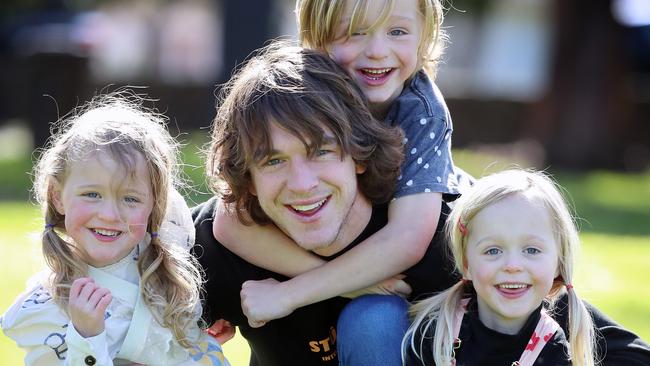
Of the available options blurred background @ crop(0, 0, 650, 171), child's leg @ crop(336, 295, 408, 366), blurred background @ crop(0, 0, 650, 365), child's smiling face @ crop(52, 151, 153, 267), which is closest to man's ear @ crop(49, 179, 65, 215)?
child's smiling face @ crop(52, 151, 153, 267)

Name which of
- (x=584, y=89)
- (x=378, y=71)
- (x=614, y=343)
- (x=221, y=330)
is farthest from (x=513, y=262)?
(x=584, y=89)

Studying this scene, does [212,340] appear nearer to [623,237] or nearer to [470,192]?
[470,192]

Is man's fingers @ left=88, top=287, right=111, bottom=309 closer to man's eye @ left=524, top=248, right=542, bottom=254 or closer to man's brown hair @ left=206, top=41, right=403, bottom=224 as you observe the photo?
man's brown hair @ left=206, top=41, right=403, bottom=224

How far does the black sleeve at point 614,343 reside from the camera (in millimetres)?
3562

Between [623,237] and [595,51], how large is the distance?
5.06 meters

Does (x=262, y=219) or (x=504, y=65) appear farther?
(x=504, y=65)

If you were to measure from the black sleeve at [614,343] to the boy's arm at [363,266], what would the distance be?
503mm

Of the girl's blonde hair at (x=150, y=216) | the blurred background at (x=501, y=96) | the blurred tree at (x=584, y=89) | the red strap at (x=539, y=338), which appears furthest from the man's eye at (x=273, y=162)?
the blurred tree at (x=584, y=89)

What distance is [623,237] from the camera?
9219mm

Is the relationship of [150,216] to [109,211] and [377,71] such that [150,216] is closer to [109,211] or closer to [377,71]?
[109,211]

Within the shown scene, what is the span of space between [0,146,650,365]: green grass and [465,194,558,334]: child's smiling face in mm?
1099

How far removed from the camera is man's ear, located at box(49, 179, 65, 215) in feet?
11.4

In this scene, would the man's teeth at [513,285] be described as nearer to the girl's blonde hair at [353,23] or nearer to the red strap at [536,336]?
the red strap at [536,336]

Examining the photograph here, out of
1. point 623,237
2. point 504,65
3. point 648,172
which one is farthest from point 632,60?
point 504,65
